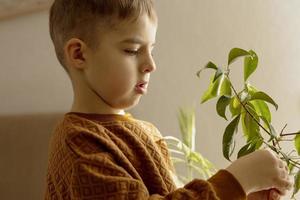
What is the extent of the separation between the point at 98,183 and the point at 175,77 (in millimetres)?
1108

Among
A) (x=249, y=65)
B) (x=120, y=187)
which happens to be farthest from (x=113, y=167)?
(x=249, y=65)

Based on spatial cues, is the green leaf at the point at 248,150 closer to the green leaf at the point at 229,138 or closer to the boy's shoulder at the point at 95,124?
the green leaf at the point at 229,138

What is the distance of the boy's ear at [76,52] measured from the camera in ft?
2.68

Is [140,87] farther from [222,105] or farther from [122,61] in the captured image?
[222,105]

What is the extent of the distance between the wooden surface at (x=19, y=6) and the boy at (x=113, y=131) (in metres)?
0.61

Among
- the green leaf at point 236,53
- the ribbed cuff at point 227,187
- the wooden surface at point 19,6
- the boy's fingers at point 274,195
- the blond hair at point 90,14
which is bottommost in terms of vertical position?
the boy's fingers at point 274,195

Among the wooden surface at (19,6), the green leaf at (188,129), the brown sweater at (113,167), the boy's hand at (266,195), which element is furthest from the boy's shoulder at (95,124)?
the wooden surface at (19,6)

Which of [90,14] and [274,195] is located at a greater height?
[90,14]

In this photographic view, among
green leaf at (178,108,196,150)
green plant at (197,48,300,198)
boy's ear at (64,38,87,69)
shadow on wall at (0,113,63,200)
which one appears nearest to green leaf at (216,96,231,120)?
green plant at (197,48,300,198)

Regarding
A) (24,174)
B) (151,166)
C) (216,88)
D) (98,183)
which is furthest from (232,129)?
(24,174)

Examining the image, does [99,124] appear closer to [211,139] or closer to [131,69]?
[131,69]

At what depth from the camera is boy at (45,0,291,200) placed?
2.37 ft

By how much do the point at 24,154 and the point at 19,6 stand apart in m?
0.46

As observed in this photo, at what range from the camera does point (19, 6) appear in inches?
56.7
